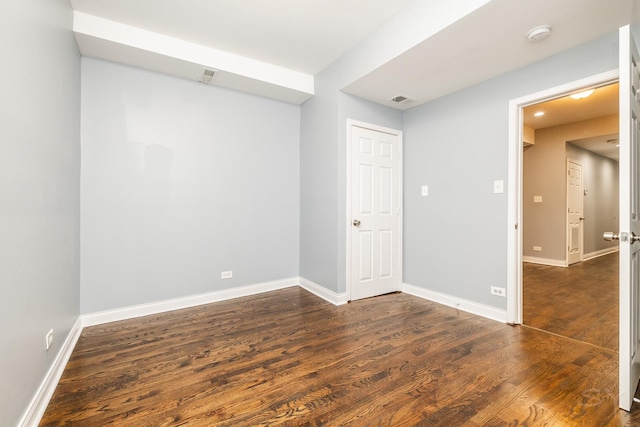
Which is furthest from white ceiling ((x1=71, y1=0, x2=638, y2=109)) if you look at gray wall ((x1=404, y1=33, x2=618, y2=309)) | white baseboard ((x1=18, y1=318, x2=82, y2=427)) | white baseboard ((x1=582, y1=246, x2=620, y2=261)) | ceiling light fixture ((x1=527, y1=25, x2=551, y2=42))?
white baseboard ((x1=582, y1=246, x2=620, y2=261))

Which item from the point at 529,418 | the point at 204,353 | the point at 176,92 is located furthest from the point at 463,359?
the point at 176,92

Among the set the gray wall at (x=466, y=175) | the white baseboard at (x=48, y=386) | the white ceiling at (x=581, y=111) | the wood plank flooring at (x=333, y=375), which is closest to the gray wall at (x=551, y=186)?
the white ceiling at (x=581, y=111)

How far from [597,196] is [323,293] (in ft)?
25.0

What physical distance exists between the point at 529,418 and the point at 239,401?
5.23ft

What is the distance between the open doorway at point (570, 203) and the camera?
3826mm

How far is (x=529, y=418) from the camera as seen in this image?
1519 millimetres

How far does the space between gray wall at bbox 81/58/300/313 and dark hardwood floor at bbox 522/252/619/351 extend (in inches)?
117

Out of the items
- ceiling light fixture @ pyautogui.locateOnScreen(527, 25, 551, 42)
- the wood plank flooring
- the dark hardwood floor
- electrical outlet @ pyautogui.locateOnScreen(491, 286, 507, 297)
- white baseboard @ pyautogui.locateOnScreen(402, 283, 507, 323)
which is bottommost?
the wood plank flooring

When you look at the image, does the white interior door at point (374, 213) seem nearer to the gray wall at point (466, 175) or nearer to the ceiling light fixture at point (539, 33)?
the gray wall at point (466, 175)

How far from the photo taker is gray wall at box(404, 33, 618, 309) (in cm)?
260

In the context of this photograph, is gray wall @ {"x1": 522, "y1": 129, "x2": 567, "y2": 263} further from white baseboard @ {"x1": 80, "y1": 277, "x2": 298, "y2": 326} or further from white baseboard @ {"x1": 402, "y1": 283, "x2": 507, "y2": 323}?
white baseboard @ {"x1": 80, "y1": 277, "x2": 298, "y2": 326}

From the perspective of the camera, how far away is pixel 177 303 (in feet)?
10.4

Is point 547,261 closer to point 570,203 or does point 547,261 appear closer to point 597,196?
point 570,203

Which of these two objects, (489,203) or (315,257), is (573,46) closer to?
(489,203)
